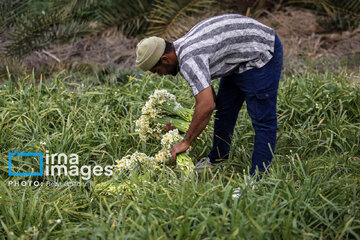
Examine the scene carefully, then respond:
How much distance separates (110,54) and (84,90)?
2079 mm

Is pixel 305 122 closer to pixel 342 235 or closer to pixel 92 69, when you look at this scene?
pixel 342 235

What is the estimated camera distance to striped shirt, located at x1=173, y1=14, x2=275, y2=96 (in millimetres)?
2486

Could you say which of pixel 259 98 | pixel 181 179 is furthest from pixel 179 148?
pixel 259 98

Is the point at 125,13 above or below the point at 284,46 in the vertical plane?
above

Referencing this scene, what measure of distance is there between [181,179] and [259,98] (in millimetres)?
803

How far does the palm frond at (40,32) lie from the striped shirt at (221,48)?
301 centimetres

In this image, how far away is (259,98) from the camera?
281cm

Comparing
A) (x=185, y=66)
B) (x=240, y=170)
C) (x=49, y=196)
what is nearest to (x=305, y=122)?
(x=240, y=170)

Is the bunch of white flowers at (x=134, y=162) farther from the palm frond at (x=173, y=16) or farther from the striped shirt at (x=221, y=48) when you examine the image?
the palm frond at (x=173, y=16)

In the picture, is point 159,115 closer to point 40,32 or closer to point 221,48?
point 221,48

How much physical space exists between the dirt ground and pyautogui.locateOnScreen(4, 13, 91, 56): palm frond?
34 centimetres

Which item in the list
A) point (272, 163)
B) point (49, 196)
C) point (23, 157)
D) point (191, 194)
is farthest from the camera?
point (23, 157)

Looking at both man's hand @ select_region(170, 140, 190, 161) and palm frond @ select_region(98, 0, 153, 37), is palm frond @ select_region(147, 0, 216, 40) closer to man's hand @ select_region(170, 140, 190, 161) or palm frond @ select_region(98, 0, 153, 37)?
palm frond @ select_region(98, 0, 153, 37)

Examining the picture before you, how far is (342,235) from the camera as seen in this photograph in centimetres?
210
